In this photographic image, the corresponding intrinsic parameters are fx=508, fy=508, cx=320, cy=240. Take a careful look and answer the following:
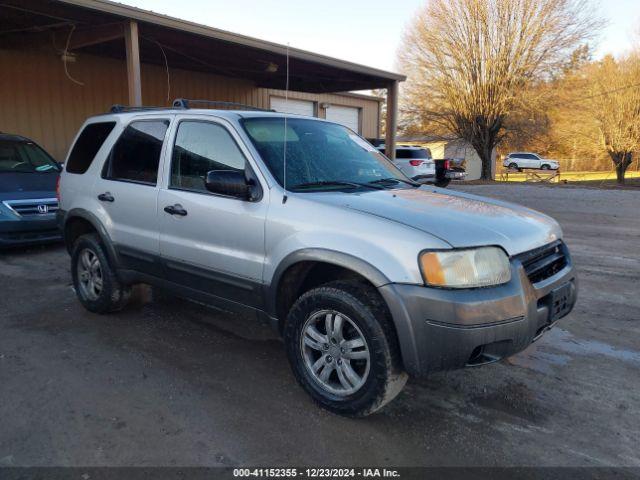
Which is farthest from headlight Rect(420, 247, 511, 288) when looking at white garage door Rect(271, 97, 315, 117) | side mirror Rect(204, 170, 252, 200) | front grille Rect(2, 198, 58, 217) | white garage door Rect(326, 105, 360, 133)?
white garage door Rect(326, 105, 360, 133)

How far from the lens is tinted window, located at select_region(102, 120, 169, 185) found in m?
4.10

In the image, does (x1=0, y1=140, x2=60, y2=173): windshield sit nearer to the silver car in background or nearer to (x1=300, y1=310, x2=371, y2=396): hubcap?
(x1=300, y1=310, x2=371, y2=396): hubcap

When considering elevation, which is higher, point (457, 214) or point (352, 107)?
point (352, 107)

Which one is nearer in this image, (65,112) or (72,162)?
(72,162)

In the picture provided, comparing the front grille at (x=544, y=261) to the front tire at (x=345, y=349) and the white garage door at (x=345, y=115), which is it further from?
the white garage door at (x=345, y=115)

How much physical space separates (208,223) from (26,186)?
5.25m

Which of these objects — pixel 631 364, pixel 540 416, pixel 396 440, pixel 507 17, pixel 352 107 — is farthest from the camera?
pixel 507 17

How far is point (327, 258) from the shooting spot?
294 centimetres

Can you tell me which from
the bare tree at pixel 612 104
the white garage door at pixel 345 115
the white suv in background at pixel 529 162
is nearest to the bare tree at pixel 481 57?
the bare tree at pixel 612 104

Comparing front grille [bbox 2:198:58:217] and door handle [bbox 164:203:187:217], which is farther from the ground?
door handle [bbox 164:203:187:217]

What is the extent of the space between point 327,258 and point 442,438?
3.93 ft

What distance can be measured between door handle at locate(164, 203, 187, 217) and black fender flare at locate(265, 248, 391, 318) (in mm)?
955

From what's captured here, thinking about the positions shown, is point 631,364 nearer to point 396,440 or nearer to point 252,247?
point 396,440

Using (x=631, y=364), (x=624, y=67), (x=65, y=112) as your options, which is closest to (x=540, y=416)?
(x=631, y=364)
